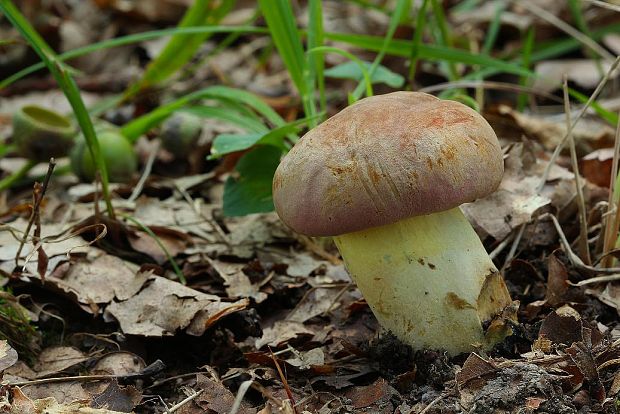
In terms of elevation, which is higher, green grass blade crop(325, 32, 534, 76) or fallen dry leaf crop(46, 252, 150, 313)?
green grass blade crop(325, 32, 534, 76)

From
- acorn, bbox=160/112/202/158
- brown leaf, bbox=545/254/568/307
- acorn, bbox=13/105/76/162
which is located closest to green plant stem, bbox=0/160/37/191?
acorn, bbox=13/105/76/162

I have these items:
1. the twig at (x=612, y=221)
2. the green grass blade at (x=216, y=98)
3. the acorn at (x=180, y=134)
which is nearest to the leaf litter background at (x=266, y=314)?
the twig at (x=612, y=221)

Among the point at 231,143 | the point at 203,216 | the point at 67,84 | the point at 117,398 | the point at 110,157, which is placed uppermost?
the point at 67,84

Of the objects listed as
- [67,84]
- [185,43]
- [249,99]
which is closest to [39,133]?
[185,43]

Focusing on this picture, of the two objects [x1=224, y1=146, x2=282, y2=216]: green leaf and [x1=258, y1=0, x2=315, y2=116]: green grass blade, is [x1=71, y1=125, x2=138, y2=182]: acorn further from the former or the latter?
[x1=258, y1=0, x2=315, y2=116]: green grass blade

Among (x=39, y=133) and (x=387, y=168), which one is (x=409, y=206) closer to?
(x=387, y=168)

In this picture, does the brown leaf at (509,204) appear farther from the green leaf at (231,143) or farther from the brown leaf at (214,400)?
the brown leaf at (214,400)
